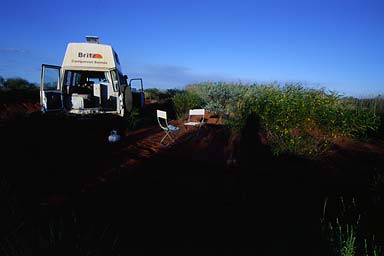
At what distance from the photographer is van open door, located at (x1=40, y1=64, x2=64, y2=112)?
7289 millimetres

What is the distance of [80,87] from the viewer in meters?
8.88

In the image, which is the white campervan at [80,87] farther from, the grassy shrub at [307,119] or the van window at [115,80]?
the grassy shrub at [307,119]

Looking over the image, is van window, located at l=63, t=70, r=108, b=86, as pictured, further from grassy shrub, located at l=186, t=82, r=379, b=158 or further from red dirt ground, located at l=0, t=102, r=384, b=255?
grassy shrub, located at l=186, t=82, r=379, b=158

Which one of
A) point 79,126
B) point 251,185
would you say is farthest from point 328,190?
point 79,126

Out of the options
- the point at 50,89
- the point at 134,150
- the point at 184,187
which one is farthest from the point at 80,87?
the point at 184,187

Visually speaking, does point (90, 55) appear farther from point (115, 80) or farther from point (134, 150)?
point (134, 150)

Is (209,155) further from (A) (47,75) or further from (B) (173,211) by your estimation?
(A) (47,75)

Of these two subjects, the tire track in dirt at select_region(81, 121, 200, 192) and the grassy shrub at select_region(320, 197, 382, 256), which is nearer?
the grassy shrub at select_region(320, 197, 382, 256)

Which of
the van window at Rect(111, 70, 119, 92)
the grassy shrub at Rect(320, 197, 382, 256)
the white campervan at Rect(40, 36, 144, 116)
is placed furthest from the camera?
the van window at Rect(111, 70, 119, 92)

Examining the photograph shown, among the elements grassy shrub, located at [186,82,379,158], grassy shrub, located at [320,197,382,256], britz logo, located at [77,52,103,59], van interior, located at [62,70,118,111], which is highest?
→ britz logo, located at [77,52,103,59]

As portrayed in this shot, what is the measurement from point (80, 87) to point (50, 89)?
1193mm

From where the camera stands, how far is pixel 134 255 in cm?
225

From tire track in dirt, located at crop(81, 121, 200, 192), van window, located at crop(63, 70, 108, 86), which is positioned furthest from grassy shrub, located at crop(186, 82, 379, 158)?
van window, located at crop(63, 70, 108, 86)

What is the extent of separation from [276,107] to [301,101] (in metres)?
0.52
